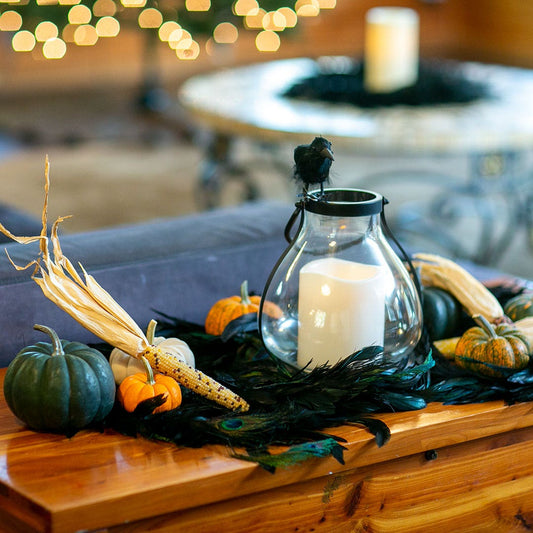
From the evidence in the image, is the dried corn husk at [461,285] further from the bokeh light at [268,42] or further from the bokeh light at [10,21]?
the bokeh light at [268,42]

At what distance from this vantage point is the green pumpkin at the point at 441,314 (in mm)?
1327

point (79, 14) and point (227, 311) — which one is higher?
point (79, 14)

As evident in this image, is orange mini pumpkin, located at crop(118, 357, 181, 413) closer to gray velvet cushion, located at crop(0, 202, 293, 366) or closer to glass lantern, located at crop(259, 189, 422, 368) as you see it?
glass lantern, located at crop(259, 189, 422, 368)

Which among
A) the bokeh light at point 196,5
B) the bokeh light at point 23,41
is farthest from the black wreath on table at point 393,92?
the bokeh light at point 23,41

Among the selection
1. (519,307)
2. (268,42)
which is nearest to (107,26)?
(268,42)

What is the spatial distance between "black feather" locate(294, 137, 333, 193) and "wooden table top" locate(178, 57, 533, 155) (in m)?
1.47

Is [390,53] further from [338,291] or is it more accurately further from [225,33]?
[225,33]

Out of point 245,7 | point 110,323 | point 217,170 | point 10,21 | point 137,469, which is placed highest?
point 245,7

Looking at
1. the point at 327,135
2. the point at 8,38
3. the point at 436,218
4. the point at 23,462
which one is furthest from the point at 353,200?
the point at 8,38

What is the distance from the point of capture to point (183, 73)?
705cm

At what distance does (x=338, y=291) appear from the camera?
43.5 inches

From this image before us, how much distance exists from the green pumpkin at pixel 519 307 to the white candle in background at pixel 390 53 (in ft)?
6.21

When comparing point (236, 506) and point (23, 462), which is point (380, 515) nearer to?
point (236, 506)

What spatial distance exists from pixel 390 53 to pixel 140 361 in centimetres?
233
